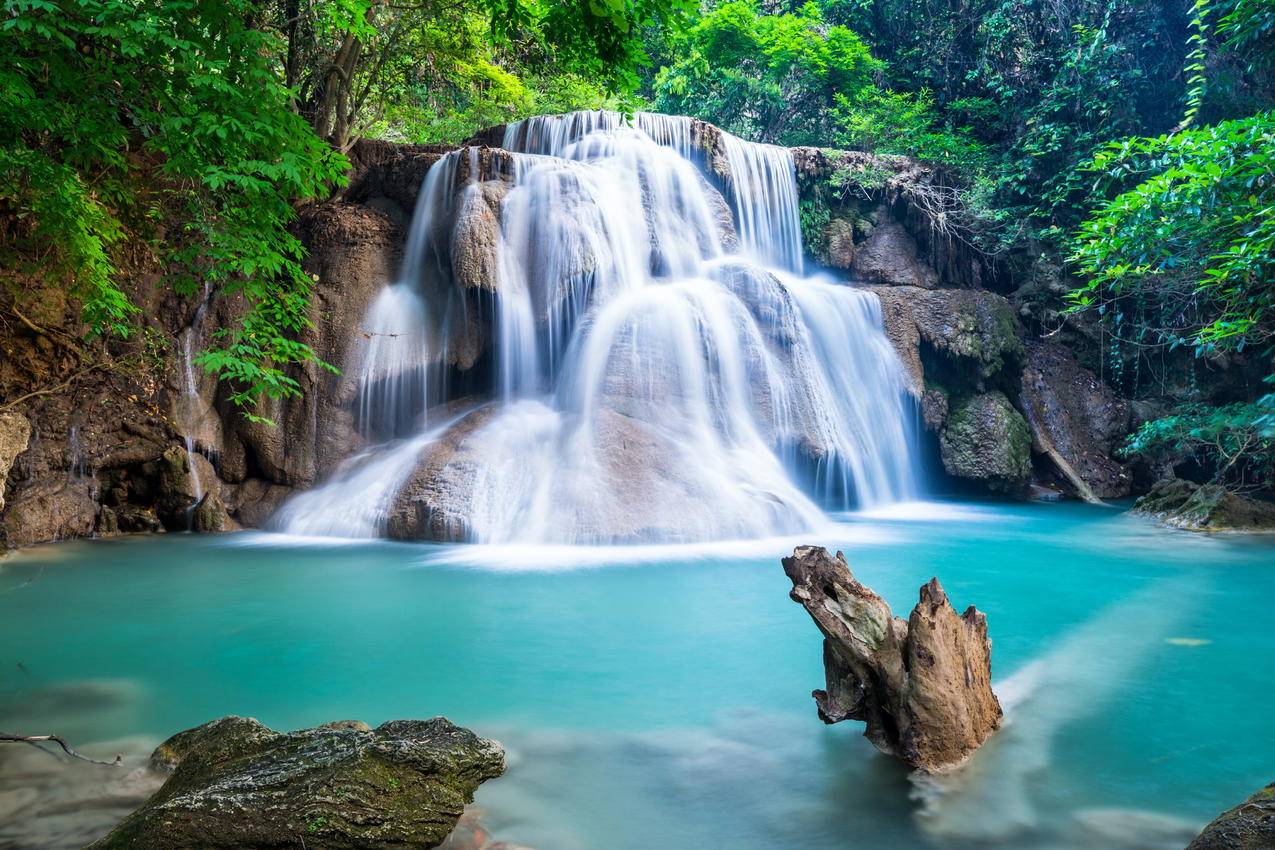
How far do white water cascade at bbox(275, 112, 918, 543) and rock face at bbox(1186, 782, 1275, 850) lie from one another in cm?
631

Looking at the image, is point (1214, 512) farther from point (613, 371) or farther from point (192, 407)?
point (192, 407)

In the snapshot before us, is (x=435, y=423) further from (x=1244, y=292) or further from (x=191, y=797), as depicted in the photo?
(x=1244, y=292)

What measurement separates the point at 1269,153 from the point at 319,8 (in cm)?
1136

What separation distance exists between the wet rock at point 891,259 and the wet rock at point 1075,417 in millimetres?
2486

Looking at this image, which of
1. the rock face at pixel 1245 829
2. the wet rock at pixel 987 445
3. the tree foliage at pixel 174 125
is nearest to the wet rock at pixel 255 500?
the tree foliage at pixel 174 125

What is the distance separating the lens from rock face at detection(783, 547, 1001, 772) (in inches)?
125

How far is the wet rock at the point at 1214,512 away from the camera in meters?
9.94

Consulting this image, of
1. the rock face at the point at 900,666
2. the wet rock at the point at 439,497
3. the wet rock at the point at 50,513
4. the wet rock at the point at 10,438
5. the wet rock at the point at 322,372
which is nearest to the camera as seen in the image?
the rock face at the point at 900,666

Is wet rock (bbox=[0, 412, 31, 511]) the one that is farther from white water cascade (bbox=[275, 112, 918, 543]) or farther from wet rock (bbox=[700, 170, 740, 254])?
wet rock (bbox=[700, 170, 740, 254])

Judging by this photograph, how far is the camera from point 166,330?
10.2m

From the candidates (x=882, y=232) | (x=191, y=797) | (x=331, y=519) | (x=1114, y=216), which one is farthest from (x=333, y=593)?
(x=882, y=232)

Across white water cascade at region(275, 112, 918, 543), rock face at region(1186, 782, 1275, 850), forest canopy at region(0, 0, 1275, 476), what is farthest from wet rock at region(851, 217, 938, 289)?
rock face at region(1186, 782, 1275, 850)

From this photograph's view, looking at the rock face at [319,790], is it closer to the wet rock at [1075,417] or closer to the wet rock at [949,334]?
the wet rock at [949,334]

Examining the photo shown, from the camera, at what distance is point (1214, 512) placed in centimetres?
1007
